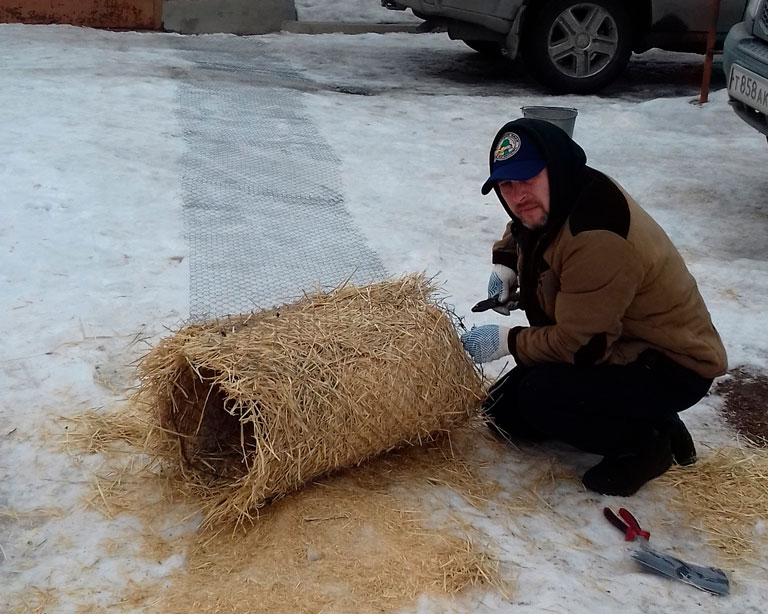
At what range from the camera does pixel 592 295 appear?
286cm

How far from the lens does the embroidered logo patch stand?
2.86m

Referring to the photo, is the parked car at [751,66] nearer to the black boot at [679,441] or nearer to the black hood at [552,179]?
the black boot at [679,441]

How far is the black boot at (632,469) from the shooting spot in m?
3.18

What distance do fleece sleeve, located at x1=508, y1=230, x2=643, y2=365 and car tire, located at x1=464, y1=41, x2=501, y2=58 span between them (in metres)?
7.43

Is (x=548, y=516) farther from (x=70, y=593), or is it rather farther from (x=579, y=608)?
(x=70, y=593)

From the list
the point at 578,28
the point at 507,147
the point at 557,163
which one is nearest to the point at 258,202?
the point at 507,147

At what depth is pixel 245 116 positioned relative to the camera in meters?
7.21

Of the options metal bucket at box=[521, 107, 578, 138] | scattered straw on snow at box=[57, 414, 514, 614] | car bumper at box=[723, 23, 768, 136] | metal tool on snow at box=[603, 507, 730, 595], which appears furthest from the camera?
metal bucket at box=[521, 107, 578, 138]

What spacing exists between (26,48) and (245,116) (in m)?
2.85

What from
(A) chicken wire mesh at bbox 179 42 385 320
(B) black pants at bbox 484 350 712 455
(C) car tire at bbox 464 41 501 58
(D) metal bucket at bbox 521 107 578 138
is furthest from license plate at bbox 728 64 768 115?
(C) car tire at bbox 464 41 501 58

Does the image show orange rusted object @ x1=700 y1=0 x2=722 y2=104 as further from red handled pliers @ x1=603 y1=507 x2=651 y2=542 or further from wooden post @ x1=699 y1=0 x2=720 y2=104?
red handled pliers @ x1=603 y1=507 x2=651 y2=542

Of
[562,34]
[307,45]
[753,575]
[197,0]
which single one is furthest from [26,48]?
[753,575]

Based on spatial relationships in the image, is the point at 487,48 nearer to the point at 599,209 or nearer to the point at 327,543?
the point at 599,209

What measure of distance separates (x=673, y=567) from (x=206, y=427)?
1667 mm
